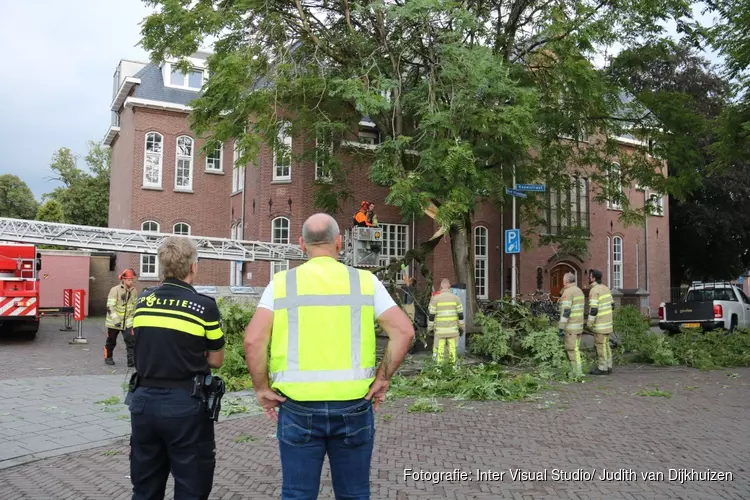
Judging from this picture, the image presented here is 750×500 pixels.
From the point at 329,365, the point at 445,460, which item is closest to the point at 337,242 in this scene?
the point at 329,365

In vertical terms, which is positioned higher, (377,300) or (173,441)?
(377,300)

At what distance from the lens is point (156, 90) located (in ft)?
91.9

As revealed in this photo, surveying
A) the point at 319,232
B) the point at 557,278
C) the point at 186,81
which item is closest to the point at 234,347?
the point at 319,232

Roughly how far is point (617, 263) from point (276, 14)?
23.1 m

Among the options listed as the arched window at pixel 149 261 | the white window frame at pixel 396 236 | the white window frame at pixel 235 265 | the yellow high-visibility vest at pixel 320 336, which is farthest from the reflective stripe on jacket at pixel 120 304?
the arched window at pixel 149 261

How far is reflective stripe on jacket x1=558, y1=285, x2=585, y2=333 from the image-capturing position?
35.4 ft

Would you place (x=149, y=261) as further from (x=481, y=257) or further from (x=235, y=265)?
(x=481, y=257)

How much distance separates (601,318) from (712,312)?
9.42 m

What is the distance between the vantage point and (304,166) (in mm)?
23297

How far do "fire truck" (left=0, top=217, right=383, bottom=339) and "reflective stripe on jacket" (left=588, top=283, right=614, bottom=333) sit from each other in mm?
4175

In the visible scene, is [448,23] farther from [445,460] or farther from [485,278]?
[485,278]

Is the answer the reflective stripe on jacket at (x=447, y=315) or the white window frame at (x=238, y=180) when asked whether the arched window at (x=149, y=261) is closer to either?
the white window frame at (x=238, y=180)

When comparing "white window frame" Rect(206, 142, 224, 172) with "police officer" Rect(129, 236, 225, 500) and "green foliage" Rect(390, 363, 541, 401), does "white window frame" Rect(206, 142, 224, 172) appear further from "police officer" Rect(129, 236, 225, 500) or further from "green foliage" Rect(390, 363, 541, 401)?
"police officer" Rect(129, 236, 225, 500)

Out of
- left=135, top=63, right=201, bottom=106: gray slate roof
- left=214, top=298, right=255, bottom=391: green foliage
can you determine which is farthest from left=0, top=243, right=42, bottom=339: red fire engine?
left=135, top=63, right=201, bottom=106: gray slate roof
